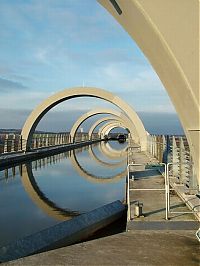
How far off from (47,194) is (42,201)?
922mm

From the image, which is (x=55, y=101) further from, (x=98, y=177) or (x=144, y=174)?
(x=144, y=174)

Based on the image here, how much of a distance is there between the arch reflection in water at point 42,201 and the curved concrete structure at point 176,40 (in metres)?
4.88

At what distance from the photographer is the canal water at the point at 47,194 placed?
691 centimetres

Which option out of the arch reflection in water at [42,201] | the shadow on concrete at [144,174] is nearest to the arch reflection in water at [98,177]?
the shadow on concrete at [144,174]

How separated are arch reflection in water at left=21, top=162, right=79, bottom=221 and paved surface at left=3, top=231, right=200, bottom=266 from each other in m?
3.57

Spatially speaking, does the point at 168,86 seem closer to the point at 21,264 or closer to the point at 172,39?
the point at 172,39

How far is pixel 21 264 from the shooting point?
10.9 feet

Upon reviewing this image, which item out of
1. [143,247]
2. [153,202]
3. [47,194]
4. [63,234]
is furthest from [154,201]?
[47,194]

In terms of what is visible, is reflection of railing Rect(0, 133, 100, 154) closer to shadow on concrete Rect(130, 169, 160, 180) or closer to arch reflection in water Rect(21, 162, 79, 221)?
arch reflection in water Rect(21, 162, 79, 221)

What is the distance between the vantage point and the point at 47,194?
995cm

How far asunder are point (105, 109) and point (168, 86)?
2923 centimetres

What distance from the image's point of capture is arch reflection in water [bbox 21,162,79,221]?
25.0 ft

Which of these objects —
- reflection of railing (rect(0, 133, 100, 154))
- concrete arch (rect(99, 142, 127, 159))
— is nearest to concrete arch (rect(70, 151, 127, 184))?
reflection of railing (rect(0, 133, 100, 154))

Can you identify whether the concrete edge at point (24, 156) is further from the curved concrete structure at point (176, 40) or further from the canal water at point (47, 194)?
the curved concrete structure at point (176, 40)
